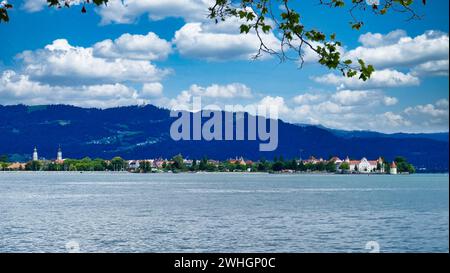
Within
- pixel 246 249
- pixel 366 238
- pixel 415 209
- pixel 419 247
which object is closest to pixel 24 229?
pixel 246 249

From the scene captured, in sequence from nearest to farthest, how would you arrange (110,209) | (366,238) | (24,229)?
1. (366,238)
2. (24,229)
3. (110,209)

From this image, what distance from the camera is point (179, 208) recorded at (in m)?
57.5

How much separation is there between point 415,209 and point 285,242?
32050 mm

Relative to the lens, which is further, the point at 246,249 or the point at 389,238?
the point at 389,238
